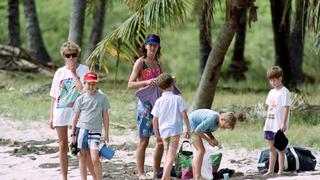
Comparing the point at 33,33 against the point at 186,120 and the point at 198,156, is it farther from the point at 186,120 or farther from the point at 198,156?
the point at 186,120

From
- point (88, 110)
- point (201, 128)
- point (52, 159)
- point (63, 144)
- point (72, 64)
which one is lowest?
point (52, 159)

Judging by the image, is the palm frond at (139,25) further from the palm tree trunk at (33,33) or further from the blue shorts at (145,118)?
the palm tree trunk at (33,33)

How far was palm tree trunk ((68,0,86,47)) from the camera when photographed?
17812mm

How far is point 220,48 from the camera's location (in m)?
13.8

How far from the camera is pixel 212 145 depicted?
916cm

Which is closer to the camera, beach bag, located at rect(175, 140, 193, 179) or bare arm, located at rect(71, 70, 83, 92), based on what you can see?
bare arm, located at rect(71, 70, 83, 92)

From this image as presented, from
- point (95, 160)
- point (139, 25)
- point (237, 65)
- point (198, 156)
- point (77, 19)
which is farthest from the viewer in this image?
point (237, 65)

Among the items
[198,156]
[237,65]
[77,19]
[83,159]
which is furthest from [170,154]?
[237,65]

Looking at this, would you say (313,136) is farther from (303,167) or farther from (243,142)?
(303,167)

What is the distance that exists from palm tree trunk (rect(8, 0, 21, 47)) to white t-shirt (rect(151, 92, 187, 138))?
16.7 metres

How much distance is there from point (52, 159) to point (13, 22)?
13.9 metres

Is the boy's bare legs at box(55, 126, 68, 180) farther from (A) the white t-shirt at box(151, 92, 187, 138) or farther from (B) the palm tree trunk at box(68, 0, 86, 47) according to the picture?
(B) the palm tree trunk at box(68, 0, 86, 47)

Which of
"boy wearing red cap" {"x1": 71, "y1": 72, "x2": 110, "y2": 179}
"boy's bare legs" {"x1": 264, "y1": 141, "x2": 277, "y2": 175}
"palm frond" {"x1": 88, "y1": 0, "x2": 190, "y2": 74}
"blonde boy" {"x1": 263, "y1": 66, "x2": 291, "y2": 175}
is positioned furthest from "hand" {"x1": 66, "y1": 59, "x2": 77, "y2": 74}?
"palm frond" {"x1": 88, "y1": 0, "x2": 190, "y2": 74}

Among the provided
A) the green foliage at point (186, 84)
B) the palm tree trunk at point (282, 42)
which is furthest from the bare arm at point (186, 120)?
the palm tree trunk at point (282, 42)
